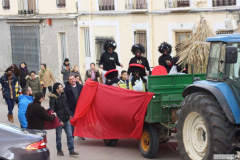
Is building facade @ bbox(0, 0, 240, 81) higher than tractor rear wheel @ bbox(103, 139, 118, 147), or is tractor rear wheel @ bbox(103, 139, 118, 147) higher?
building facade @ bbox(0, 0, 240, 81)

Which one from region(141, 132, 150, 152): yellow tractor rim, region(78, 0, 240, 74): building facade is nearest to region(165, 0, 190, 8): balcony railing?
region(78, 0, 240, 74): building facade

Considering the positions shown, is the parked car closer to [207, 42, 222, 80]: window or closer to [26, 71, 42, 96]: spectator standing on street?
[207, 42, 222, 80]: window

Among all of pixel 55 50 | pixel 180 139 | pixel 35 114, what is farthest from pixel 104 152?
pixel 55 50

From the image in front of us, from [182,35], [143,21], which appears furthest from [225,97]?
[143,21]

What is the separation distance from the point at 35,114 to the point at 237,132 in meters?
4.36

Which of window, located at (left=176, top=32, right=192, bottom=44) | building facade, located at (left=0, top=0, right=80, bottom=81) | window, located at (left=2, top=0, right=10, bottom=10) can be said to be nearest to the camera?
window, located at (left=176, top=32, right=192, bottom=44)

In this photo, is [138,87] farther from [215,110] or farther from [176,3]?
[176,3]

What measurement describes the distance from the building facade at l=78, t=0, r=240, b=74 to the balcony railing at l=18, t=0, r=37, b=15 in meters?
4.61

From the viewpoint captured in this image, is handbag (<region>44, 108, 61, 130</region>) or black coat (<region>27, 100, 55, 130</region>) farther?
handbag (<region>44, 108, 61, 130</region>)

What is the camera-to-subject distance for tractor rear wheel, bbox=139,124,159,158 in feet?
34.7

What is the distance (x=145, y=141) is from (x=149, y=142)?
30 cm

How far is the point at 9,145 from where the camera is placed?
311 inches

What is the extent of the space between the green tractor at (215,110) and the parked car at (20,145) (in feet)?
8.13

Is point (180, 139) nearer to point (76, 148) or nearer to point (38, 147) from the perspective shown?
point (38, 147)
